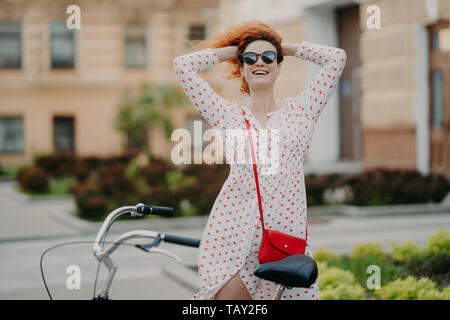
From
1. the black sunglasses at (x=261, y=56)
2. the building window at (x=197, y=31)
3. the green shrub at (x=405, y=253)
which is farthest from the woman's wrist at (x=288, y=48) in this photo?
the building window at (x=197, y=31)

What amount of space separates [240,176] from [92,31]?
27.1 m

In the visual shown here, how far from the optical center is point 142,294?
718 centimetres

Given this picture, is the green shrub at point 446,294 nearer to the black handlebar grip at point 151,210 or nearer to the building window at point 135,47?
the black handlebar grip at point 151,210

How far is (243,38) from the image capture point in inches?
139

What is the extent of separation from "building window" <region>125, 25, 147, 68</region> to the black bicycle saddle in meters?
27.4

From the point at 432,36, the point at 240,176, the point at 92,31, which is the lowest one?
the point at 240,176

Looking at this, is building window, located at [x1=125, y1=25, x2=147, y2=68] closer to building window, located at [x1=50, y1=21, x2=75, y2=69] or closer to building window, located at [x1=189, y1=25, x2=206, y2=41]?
building window, located at [x1=189, y1=25, x2=206, y2=41]

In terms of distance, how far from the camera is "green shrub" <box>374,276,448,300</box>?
16.6 ft

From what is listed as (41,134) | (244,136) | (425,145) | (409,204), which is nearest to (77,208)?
(409,204)

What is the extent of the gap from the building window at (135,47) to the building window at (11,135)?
513 centimetres

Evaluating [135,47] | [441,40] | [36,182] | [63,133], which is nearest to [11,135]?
[63,133]

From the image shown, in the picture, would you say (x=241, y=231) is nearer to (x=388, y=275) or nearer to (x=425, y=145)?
(x=388, y=275)
